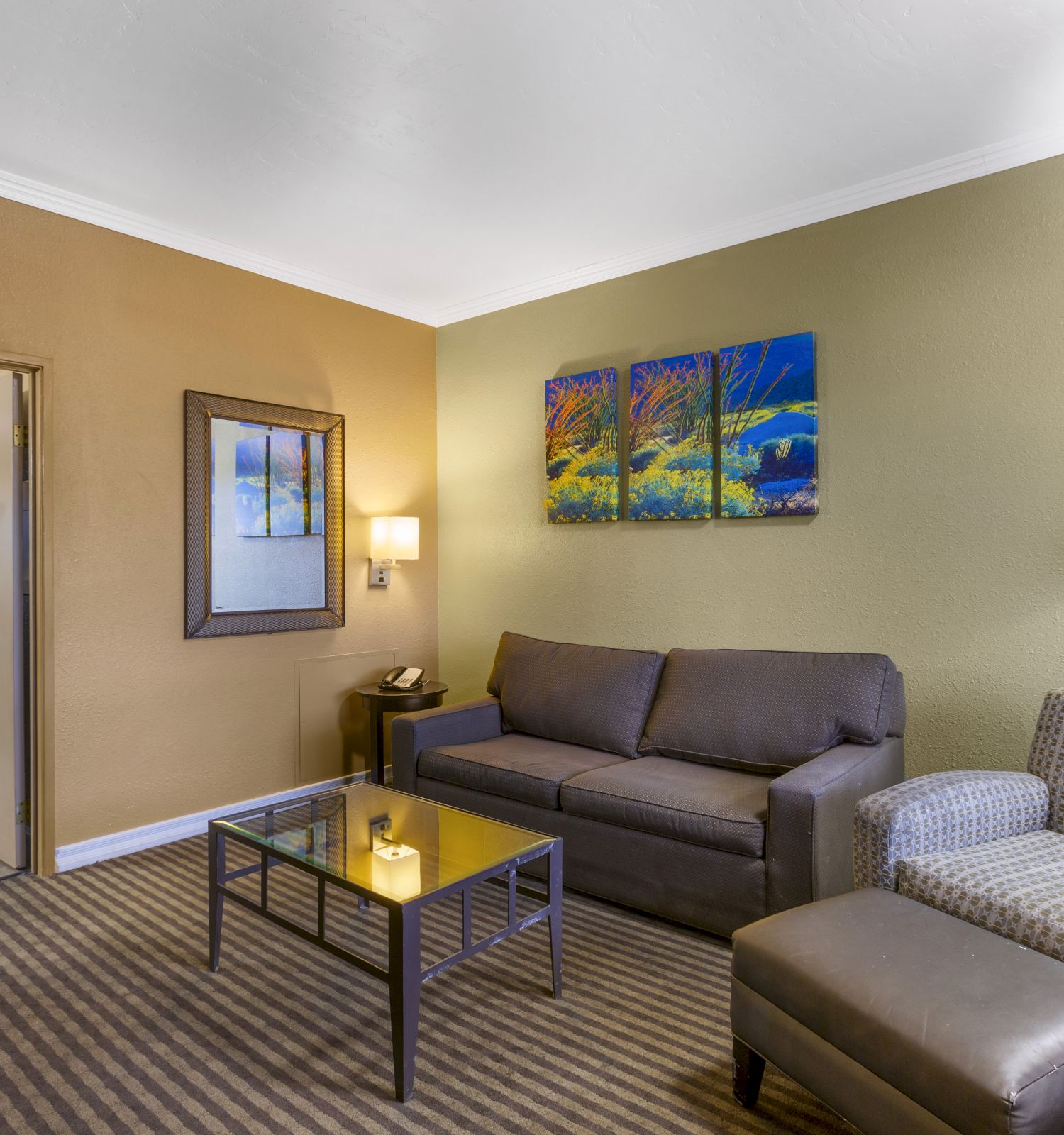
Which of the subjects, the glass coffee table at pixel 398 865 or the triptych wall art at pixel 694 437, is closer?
the glass coffee table at pixel 398 865

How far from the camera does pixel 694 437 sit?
3.71 m

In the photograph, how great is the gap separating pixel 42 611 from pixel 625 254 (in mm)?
2991

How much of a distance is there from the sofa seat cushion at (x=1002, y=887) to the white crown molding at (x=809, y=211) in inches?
91.6

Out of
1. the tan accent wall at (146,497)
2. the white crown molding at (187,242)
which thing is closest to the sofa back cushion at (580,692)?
the tan accent wall at (146,497)

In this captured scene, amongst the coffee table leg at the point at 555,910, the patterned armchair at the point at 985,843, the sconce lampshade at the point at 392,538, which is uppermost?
the sconce lampshade at the point at 392,538

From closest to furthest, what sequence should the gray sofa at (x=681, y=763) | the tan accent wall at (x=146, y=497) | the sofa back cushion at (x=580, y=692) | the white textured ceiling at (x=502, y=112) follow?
the white textured ceiling at (x=502, y=112)
the gray sofa at (x=681, y=763)
the tan accent wall at (x=146, y=497)
the sofa back cushion at (x=580, y=692)

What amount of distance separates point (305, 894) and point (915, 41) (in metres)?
3.40

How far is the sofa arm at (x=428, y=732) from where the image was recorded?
11.4ft

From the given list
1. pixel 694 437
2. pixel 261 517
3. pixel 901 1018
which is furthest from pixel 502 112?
pixel 901 1018

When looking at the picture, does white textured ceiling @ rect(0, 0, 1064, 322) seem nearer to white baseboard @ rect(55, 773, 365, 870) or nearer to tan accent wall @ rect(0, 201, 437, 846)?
tan accent wall @ rect(0, 201, 437, 846)

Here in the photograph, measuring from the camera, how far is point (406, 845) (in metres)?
2.39

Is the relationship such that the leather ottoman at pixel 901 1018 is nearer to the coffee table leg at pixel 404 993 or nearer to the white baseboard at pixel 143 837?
the coffee table leg at pixel 404 993

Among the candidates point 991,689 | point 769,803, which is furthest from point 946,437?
point 769,803

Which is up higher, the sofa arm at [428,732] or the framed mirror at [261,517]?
the framed mirror at [261,517]
